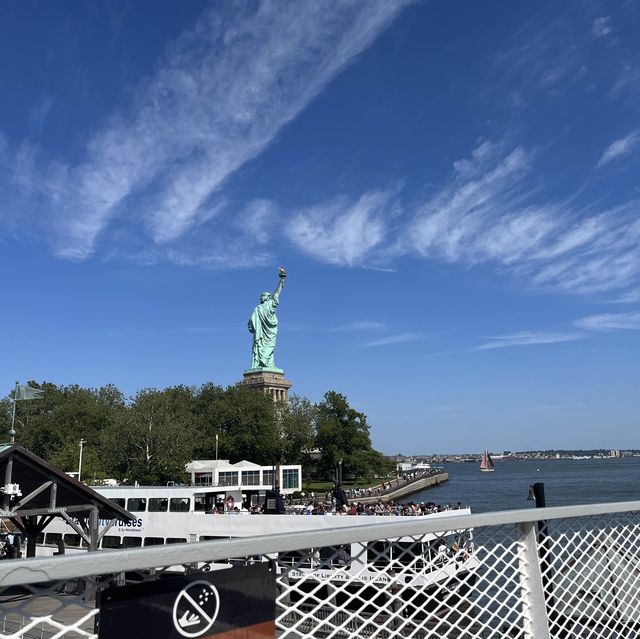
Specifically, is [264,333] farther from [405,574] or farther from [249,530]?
[405,574]

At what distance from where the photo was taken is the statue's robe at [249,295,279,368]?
72.1 meters

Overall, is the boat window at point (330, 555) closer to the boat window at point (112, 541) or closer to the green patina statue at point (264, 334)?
the boat window at point (112, 541)

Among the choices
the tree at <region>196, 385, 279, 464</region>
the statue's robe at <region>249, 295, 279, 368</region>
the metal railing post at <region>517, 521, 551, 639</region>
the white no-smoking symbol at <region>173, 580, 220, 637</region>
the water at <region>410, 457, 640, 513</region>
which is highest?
the statue's robe at <region>249, 295, 279, 368</region>

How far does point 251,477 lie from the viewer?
4184cm

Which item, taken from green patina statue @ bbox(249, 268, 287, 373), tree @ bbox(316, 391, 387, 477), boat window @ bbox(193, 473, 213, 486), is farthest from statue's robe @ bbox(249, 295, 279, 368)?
boat window @ bbox(193, 473, 213, 486)

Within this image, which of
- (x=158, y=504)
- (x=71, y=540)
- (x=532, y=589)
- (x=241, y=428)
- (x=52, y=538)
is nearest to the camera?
(x=532, y=589)

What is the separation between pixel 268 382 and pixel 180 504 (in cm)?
4627

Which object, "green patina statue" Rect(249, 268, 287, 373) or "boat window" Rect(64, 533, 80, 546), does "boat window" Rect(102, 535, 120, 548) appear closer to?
"boat window" Rect(64, 533, 80, 546)

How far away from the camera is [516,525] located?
257 cm

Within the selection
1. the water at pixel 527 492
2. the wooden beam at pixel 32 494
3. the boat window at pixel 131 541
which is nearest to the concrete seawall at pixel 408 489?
the water at pixel 527 492

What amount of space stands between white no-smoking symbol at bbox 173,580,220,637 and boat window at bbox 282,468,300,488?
46.4 meters

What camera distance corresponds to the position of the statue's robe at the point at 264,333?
7212 cm

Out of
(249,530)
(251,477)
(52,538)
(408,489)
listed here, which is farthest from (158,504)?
(408,489)

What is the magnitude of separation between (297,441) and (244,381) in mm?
13656
